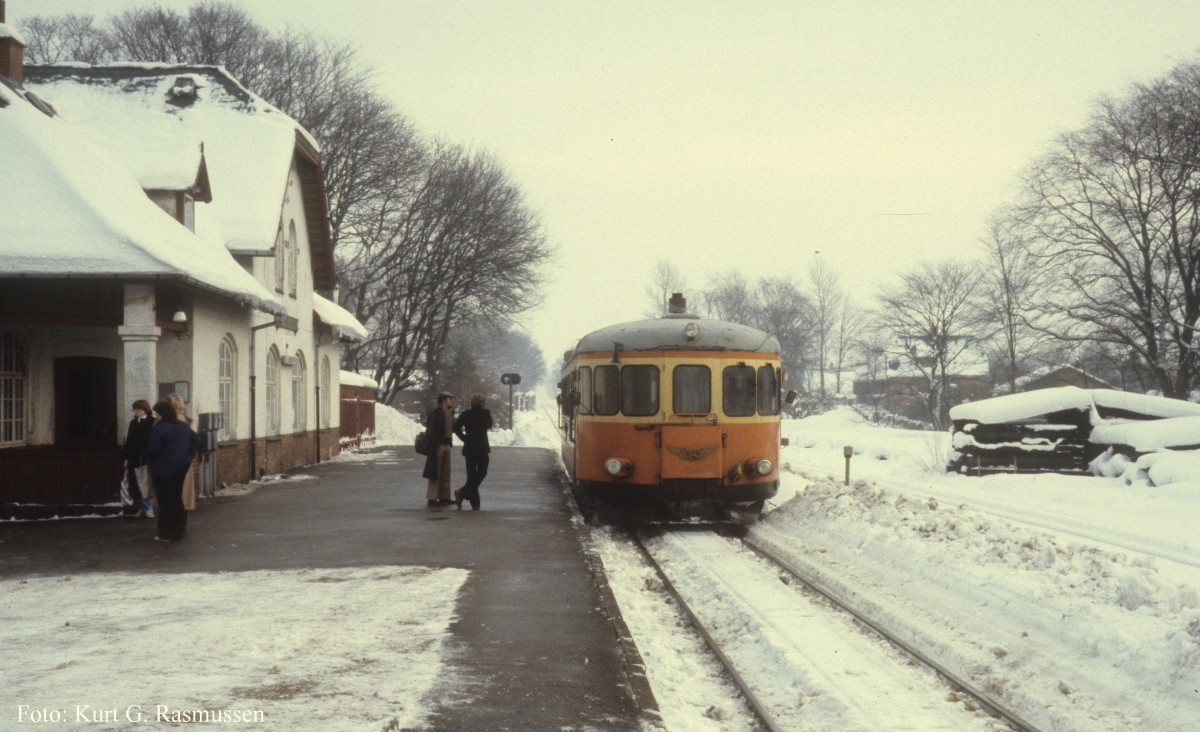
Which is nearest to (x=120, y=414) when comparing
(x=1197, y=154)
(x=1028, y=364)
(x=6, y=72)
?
(x=6, y=72)

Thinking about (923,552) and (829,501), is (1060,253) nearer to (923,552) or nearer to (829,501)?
(829,501)

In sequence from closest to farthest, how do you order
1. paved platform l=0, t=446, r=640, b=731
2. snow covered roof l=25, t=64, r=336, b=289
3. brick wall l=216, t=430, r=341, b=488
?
paved platform l=0, t=446, r=640, b=731 → brick wall l=216, t=430, r=341, b=488 → snow covered roof l=25, t=64, r=336, b=289

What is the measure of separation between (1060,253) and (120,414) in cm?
3078

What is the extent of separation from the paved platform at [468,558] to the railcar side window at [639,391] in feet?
5.67

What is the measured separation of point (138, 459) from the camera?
14828 mm

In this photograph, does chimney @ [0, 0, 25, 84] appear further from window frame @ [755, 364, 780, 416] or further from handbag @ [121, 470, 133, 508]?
window frame @ [755, 364, 780, 416]

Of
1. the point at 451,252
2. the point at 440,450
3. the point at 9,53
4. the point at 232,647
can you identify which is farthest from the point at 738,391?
the point at 451,252

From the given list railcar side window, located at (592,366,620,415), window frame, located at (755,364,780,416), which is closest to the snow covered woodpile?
window frame, located at (755,364,780,416)

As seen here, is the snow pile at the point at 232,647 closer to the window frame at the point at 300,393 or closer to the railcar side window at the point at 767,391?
the railcar side window at the point at 767,391

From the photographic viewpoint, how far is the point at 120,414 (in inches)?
677

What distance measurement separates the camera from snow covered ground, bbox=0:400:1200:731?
650 cm

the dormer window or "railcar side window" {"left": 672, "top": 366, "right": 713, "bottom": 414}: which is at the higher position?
the dormer window

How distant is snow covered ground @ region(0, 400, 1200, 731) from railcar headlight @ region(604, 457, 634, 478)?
5.06 feet

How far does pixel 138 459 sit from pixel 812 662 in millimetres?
10100
